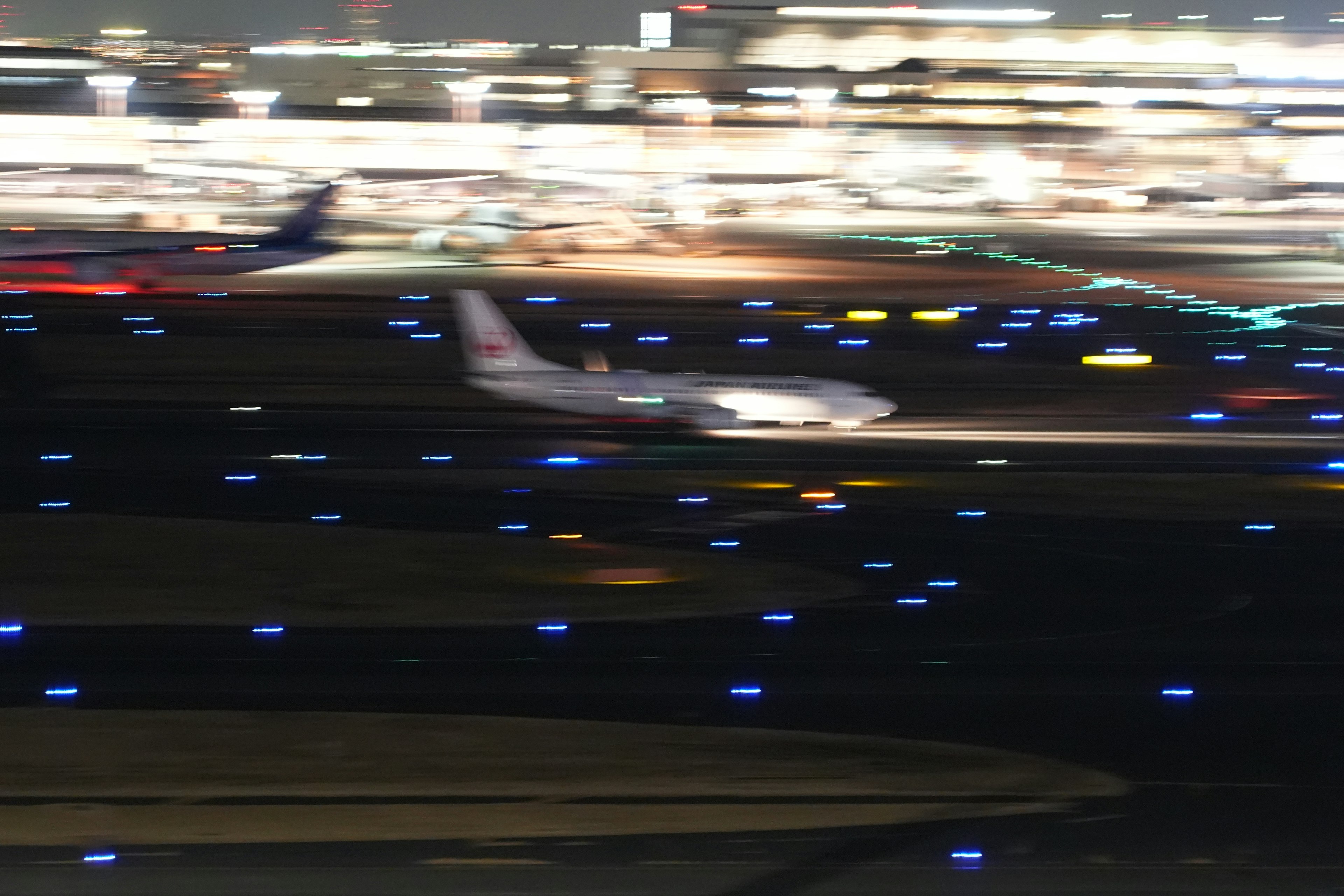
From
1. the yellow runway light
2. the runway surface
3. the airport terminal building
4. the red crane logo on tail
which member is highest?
the airport terminal building

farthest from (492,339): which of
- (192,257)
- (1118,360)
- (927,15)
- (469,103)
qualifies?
(927,15)

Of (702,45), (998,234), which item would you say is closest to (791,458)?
(998,234)

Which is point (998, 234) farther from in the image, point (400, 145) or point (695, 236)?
point (400, 145)

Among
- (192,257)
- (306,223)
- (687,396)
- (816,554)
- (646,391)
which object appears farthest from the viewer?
(306,223)

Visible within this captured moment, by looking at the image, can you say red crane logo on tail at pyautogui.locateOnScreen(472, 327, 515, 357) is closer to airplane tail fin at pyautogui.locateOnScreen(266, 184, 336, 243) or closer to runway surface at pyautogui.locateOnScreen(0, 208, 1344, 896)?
runway surface at pyautogui.locateOnScreen(0, 208, 1344, 896)

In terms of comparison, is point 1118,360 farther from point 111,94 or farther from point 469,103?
point 111,94

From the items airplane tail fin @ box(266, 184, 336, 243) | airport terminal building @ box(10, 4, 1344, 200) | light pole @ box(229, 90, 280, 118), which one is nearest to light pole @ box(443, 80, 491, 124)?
airport terminal building @ box(10, 4, 1344, 200)

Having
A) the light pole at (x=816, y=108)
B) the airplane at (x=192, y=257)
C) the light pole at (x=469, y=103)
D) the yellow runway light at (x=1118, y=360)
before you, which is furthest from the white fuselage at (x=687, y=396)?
the light pole at (x=816, y=108)
